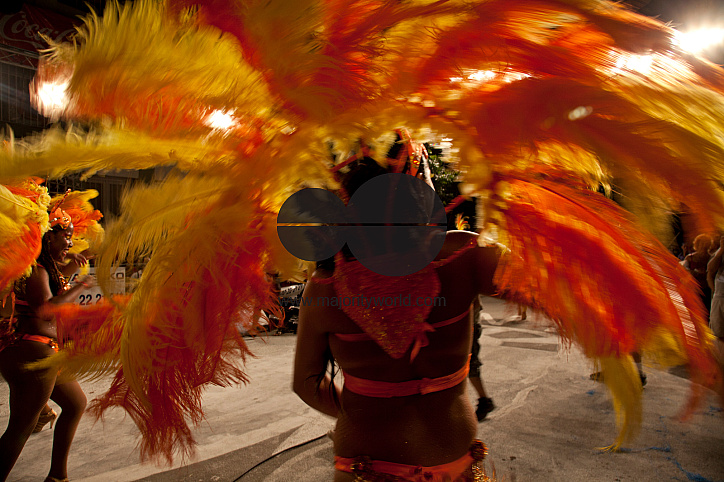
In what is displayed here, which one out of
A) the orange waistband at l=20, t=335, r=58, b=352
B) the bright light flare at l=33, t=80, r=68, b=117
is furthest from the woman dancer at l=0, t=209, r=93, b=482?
the bright light flare at l=33, t=80, r=68, b=117

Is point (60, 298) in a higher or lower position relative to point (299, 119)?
lower

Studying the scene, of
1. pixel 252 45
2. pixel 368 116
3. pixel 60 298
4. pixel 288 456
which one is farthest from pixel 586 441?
pixel 60 298

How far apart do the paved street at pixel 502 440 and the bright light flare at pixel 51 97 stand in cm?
136

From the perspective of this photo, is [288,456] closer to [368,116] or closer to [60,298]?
[60,298]

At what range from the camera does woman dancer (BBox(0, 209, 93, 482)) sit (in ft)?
7.69

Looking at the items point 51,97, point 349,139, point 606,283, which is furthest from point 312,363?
point 51,97

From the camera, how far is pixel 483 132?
906 mm

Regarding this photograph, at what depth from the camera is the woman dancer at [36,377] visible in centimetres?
234

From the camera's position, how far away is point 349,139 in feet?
3.25

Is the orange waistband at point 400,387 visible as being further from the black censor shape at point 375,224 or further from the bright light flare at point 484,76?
the bright light flare at point 484,76

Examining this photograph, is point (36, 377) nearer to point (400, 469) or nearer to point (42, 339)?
point (42, 339)

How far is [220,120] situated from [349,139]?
0.32m

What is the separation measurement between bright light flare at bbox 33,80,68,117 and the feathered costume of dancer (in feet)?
0.08

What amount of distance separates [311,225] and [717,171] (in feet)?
2.89
